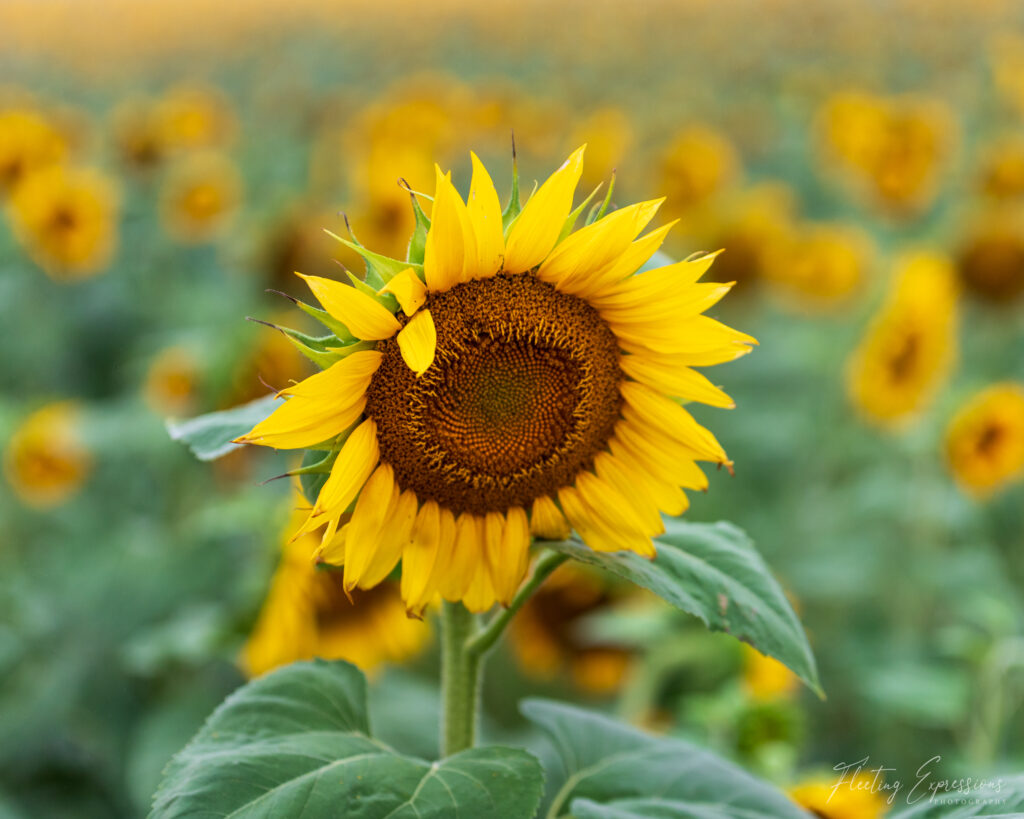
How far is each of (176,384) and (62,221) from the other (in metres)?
0.94

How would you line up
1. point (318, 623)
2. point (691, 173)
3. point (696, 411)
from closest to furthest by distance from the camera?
point (318, 623) < point (696, 411) < point (691, 173)

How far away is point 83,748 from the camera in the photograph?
2.12 metres

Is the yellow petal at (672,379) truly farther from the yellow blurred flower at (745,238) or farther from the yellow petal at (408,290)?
the yellow blurred flower at (745,238)

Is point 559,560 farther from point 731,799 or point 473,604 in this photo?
point 731,799

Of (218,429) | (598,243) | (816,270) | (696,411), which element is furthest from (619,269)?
(816,270)

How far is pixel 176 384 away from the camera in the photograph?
7.86ft

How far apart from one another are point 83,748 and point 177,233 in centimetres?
182

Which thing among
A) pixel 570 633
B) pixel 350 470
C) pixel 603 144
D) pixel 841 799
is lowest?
pixel 570 633

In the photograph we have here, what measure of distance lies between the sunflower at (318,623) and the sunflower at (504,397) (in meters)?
0.55

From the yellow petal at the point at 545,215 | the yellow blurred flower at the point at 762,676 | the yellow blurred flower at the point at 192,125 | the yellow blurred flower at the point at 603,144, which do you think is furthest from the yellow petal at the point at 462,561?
the yellow blurred flower at the point at 192,125

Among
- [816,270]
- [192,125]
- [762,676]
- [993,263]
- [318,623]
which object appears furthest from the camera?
[192,125]

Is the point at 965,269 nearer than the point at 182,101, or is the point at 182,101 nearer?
the point at 965,269

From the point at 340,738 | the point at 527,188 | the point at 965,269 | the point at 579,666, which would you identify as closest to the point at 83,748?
the point at 579,666

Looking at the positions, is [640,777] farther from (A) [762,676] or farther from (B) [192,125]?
(B) [192,125]
